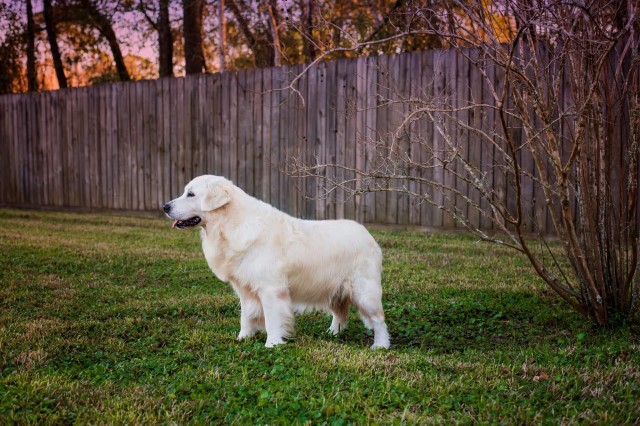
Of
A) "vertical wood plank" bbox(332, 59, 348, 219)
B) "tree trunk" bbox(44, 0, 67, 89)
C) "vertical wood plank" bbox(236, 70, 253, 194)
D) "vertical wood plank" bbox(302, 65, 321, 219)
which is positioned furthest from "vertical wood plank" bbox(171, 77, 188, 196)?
"tree trunk" bbox(44, 0, 67, 89)

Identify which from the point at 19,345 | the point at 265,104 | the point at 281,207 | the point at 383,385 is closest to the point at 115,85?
the point at 265,104

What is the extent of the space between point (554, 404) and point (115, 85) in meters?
13.6

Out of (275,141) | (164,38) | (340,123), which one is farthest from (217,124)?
(164,38)

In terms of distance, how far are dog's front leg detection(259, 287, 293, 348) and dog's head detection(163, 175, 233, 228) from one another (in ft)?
2.59

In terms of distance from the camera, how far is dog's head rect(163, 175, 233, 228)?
15.9 ft

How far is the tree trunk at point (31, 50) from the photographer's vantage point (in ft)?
65.5

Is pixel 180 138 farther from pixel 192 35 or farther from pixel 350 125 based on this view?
pixel 350 125

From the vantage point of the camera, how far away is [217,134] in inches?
508

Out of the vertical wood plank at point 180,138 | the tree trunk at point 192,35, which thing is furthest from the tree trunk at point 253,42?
the vertical wood plank at point 180,138

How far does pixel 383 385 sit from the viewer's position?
3.72 metres

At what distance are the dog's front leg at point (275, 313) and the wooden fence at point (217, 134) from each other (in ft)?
13.3

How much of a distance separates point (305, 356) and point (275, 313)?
0.54 meters

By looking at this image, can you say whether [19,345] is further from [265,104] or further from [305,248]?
[265,104]

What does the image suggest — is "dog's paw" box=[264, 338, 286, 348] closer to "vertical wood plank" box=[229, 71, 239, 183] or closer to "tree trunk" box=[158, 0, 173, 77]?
"vertical wood plank" box=[229, 71, 239, 183]
